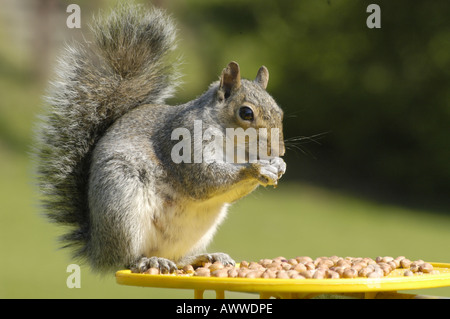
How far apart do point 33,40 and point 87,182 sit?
18.8 ft

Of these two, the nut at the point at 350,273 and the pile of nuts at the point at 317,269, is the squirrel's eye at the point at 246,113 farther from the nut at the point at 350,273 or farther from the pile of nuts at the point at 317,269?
the nut at the point at 350,273

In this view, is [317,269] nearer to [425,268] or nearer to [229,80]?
[425,268]

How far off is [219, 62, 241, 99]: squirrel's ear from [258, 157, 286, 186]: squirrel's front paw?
269mm

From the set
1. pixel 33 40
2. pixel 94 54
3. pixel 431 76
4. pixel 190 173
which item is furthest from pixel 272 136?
pixel 33 40

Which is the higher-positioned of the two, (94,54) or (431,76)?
(431,76)

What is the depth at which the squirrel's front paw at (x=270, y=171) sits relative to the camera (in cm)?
167

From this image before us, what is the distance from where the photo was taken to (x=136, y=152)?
1844mm

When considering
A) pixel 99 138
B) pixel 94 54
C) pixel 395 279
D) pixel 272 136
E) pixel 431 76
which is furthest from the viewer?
pixel 431 76

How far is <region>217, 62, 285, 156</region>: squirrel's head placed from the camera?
1.79 m

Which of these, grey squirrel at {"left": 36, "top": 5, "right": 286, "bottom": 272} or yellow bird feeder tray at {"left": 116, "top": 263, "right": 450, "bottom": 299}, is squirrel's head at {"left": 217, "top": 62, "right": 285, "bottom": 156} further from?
yellow bird feeder tray at {"left": 116, "top": 263, "right": 450, "bottom": 299}

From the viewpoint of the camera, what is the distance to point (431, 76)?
6.10 metres

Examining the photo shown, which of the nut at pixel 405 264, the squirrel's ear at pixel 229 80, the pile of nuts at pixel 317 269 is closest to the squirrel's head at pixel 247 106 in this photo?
the squirrel's ear at pixel 229 80

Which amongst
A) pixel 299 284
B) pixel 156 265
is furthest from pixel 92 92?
pixel 299 284

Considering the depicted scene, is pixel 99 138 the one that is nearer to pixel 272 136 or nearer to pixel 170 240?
pixel 170 240
